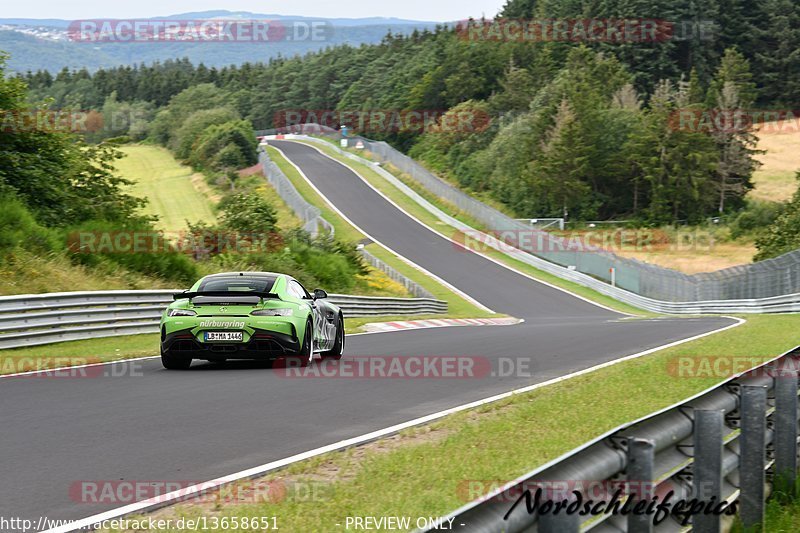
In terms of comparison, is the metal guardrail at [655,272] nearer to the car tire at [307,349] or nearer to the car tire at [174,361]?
the car tire at [307,349]

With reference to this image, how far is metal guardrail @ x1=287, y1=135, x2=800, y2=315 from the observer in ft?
124

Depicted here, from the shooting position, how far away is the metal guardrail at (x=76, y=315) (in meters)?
17.6

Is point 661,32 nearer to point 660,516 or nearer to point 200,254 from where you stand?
point 200,254

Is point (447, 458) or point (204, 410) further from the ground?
point (447, 458)

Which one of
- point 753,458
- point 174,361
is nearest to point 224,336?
point 174,361

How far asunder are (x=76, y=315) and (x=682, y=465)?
15.7 meters

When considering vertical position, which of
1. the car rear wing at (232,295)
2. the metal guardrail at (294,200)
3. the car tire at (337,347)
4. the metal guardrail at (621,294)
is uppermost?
the car rear wing at (232,295)

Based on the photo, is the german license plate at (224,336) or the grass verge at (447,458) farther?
the german license plate at (224,336)

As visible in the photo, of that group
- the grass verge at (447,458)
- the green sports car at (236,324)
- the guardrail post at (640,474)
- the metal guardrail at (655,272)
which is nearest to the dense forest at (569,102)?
the metal guardrail at (655,272)

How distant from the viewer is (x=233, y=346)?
14.8m

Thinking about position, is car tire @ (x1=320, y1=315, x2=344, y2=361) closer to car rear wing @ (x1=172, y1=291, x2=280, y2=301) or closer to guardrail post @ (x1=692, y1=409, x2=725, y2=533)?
car rear wing @ (x1=172, y1=291, x2=280, y2=301)

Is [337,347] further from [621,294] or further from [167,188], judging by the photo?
[167,188]

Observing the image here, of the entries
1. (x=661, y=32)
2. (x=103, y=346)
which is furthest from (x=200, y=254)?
(x=661, y=32)

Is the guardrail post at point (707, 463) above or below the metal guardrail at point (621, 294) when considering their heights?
above
